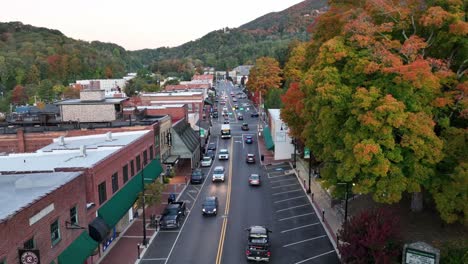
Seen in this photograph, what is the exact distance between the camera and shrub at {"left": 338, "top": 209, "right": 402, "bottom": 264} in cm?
2227

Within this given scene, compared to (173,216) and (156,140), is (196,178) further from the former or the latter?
(173,216)

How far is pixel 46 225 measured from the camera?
2070cm

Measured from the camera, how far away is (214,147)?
66250 mm

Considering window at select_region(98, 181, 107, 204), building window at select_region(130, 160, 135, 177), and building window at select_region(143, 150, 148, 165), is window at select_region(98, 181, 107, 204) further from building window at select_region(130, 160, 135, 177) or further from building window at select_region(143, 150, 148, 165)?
building window at select_region(143, 150, 148, 165)

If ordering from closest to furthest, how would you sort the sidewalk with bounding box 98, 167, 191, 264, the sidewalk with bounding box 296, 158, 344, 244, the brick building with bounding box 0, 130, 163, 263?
the brick building with bounding box 0, 130, 163, 263 → the sidewalk with bounding box 98, 167, 191, 264 → the sidewalk with bounding box 296, 158, 344, 244

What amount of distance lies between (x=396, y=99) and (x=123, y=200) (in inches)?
824

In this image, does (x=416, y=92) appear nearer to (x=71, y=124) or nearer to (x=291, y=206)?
(x=291, y=206)

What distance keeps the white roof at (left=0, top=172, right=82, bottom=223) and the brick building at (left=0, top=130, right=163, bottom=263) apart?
553 mm

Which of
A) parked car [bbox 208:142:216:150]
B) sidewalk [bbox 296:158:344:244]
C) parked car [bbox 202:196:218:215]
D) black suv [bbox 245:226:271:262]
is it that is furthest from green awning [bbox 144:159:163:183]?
parked car [bbox 208:142:216:150]

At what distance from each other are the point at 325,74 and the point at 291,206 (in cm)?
1595

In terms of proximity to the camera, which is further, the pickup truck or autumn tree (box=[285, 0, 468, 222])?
the pickup truck

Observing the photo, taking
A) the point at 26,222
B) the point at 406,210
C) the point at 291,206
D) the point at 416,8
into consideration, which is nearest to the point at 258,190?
the point at 291,206

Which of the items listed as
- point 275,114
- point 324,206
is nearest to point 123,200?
point 324,206

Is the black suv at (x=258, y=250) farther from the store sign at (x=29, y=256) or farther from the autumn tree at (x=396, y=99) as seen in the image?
the store sign at (x=29, y=256)
